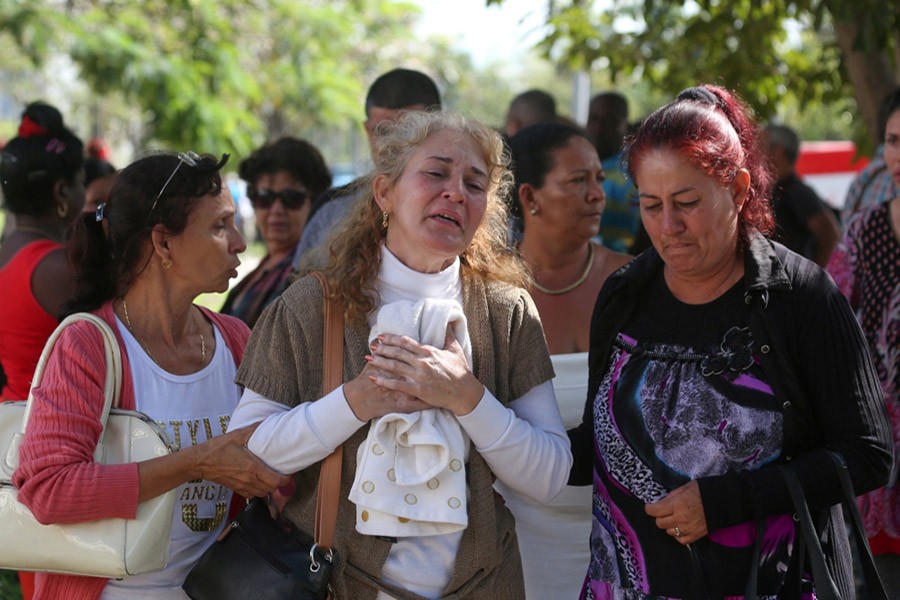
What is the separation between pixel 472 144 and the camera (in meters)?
2.88

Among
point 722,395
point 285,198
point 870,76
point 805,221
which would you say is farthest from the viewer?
point 805,221

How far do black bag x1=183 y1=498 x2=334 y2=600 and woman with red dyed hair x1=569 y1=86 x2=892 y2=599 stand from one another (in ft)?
2.60

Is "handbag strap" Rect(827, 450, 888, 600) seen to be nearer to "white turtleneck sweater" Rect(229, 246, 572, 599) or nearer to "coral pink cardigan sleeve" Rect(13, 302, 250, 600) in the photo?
"white turtleneck sweater" Rect(229, 246, 572, 599)

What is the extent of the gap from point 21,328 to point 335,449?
1813 mm

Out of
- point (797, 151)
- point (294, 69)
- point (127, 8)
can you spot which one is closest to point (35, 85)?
point (294, 69)

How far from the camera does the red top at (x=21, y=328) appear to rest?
3.89m

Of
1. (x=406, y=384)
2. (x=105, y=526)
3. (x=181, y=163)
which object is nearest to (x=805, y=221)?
(x=181, y=163)

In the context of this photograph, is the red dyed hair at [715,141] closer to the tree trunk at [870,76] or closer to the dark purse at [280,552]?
the dark purse at [280,552]

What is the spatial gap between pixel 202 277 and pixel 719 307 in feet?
4.91

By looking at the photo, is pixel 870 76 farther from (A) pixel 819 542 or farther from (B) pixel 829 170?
(B) pixel 829 170

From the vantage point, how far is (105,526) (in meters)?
2.77

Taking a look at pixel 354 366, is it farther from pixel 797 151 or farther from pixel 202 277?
pixel 797 151

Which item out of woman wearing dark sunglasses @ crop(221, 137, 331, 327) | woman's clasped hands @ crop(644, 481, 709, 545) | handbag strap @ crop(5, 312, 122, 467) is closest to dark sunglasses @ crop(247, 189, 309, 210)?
→ woman wearing dark sunglasses @ crop(221, 137, 331, 327)

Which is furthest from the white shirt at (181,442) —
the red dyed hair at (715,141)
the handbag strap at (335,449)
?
the red dyed hair at (715,141)
